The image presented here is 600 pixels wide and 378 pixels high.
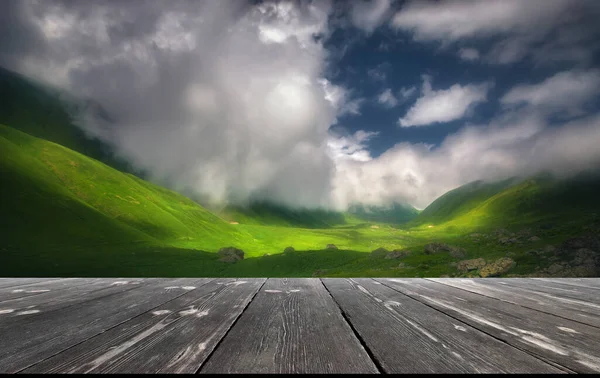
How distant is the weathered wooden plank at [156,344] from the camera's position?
1.56 m

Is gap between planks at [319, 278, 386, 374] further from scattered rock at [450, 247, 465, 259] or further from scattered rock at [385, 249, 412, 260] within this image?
scattered rock at [385, 249, 412, 260]

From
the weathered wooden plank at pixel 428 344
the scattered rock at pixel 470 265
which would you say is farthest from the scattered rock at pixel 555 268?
the weathered wooden plank at pixel 428 344

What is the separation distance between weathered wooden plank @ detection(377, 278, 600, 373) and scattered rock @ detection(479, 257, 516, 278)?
142ft

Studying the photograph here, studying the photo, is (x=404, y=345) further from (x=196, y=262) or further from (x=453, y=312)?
(x=196, y=262)

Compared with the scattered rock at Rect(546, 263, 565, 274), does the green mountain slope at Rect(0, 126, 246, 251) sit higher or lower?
higher

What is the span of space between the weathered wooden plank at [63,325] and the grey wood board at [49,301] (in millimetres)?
113

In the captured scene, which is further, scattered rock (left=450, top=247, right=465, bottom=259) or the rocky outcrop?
the rocky outcrop

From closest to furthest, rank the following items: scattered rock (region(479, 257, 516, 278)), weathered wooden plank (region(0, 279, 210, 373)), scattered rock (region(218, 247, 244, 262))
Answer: weathered wooden plank (region(0, 279, 210, 373)) → scattered rock (region(479, 257, 516, 278)) → scattered rock (region(218, 247, 244, 262))

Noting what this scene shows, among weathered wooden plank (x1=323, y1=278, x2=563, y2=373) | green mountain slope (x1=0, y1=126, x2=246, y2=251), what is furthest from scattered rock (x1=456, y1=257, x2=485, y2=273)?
green mountain slope (x1=0, y1=126, x2=246, y2=251)

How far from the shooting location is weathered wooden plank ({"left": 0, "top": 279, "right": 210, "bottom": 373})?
1.80m

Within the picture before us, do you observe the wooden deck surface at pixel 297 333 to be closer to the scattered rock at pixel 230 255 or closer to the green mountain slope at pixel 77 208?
the scattered rock at pixel 230 255

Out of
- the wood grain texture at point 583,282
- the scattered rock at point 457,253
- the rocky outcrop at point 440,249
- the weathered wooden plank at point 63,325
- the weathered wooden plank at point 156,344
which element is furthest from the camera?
the rocky outcrop at point 440,249

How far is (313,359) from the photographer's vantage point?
169cm

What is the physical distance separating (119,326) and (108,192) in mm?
159623
